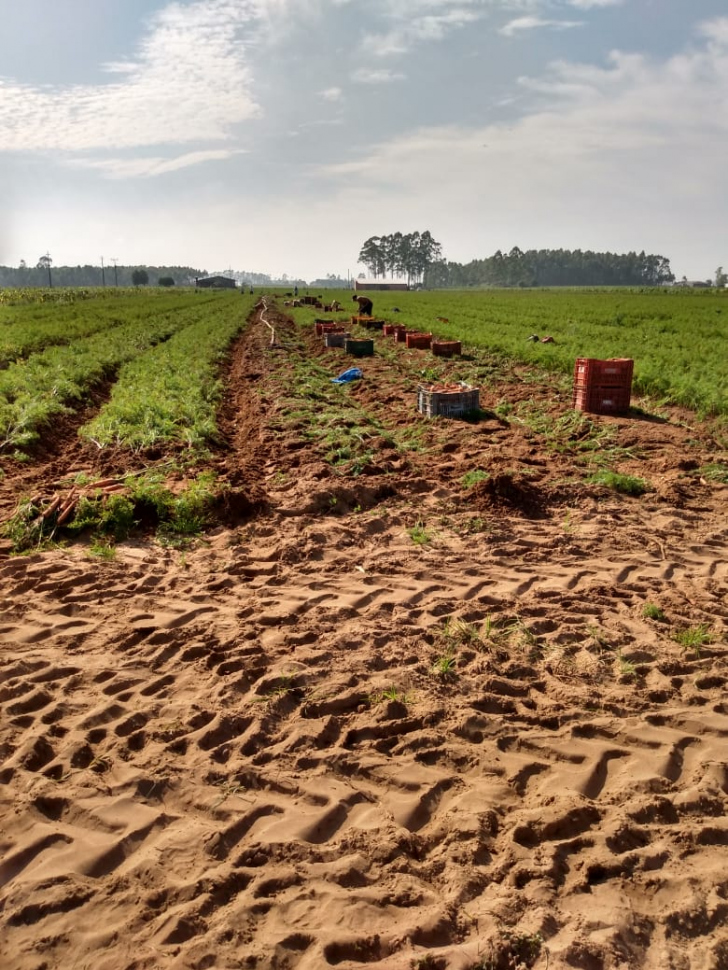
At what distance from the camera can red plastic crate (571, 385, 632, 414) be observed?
10.4m

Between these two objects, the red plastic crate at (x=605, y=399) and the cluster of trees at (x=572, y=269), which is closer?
the red plastic crate at (x=605, y=399)

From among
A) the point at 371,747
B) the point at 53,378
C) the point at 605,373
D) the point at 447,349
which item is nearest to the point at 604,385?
the point at 605,373

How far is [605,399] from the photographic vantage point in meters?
10.4

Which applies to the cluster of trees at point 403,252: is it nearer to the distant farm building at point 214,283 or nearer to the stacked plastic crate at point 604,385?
the distant farm building at point 214,283

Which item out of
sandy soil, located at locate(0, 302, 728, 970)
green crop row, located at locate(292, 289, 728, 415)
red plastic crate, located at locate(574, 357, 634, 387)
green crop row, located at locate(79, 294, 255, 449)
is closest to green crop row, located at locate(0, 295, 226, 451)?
green crop row, located at locate(79, 294, 255, 449)

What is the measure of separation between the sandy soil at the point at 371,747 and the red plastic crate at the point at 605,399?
4402 mm

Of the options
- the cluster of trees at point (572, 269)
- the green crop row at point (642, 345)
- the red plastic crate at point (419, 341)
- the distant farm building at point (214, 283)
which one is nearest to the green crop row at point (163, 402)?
the red plastic crate at point (419, 341)

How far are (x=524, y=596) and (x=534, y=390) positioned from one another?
333 inches

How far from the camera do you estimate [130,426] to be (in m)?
9.17

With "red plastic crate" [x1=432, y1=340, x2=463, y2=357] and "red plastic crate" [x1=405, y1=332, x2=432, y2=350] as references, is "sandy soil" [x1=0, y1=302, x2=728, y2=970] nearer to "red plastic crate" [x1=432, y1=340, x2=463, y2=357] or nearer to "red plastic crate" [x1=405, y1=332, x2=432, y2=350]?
"red plastic crate" [x1=432, y1=340, x2=463, y2=357]

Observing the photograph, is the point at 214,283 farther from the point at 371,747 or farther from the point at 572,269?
the point at 371,747

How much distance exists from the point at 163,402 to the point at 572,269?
582 feet

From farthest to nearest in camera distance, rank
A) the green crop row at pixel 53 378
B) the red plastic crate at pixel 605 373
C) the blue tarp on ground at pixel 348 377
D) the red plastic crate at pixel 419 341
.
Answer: the red plastic crate at pixel 419 341, the blue tarp on ground at pixel 348 377, the red plastic crate at pixel 605 373, the green crop row at pixel 53 378

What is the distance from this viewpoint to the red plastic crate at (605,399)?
1041cm
